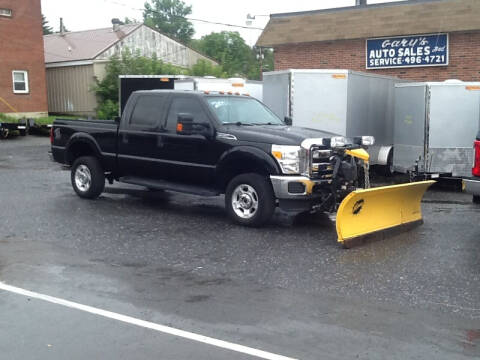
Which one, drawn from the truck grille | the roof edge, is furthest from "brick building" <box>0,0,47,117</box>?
the truck grille

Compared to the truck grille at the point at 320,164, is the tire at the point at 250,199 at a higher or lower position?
lower

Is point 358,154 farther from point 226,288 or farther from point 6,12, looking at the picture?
point 6,12

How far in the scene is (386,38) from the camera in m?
20.2

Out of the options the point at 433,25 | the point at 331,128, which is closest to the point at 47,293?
the point at 331,128

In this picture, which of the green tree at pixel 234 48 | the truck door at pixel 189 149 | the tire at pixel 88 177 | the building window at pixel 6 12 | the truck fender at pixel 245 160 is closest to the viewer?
the truck fender at pixel 245 160

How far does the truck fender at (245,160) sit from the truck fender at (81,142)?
115 inches

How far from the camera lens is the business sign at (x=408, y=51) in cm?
1934

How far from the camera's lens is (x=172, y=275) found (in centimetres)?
664

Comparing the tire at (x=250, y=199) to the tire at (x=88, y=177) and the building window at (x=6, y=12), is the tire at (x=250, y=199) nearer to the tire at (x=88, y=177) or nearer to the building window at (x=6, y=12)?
the tire at (x=88, y=177)

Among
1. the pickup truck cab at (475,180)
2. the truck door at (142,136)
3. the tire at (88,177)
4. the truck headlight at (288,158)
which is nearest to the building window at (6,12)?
the tire at (88,177)

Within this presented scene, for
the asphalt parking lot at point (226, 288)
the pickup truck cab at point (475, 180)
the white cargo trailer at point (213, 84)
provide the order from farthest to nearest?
the white cargo trailer at point (213, 84) → the pickup truck cab at point (475, 180) → the asphalt parking lot at point (226, 288)

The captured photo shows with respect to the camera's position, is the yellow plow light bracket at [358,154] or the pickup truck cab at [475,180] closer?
the pickup truck cab at [475,180]

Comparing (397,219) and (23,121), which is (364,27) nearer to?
(397,219)

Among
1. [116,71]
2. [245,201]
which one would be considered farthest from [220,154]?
[116,71]
